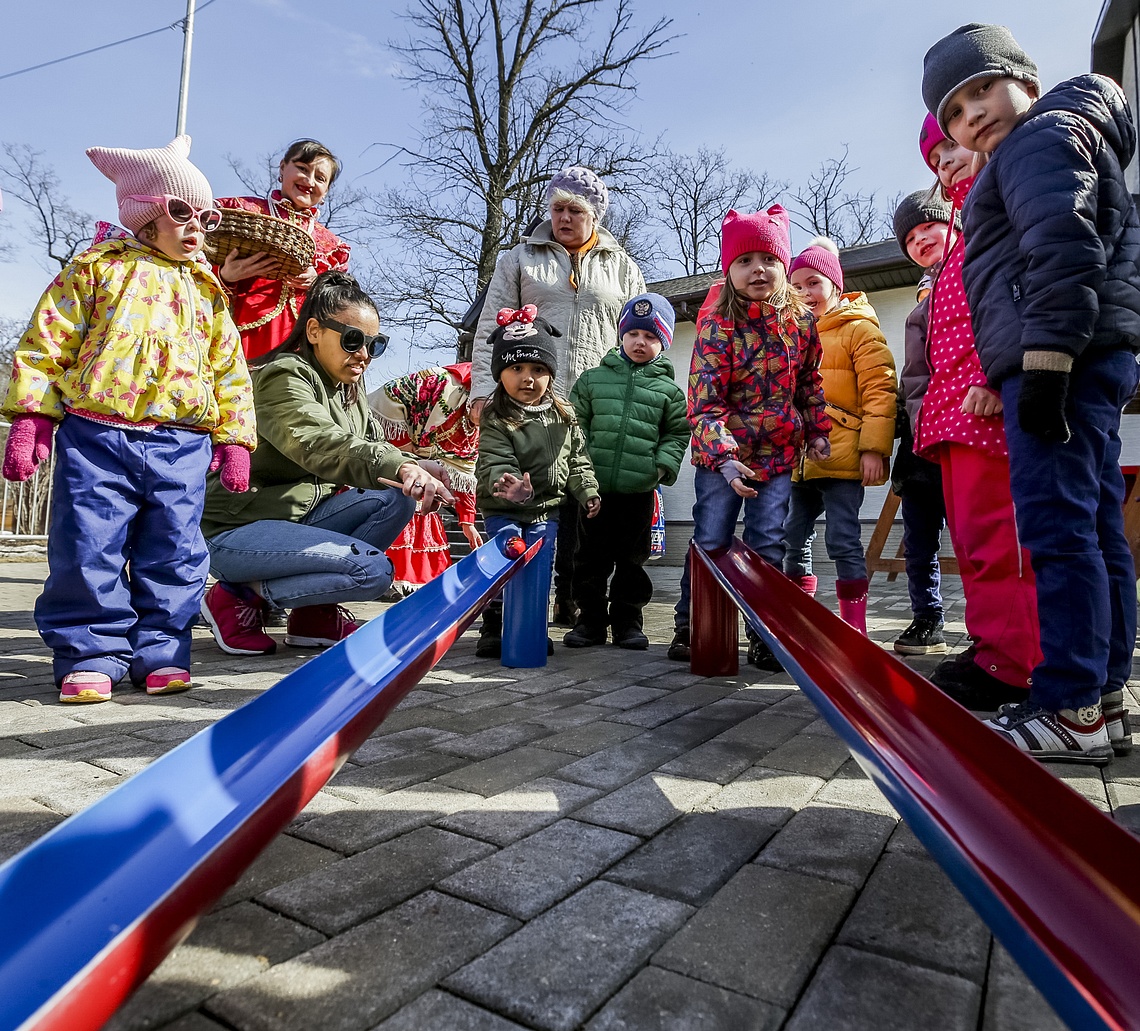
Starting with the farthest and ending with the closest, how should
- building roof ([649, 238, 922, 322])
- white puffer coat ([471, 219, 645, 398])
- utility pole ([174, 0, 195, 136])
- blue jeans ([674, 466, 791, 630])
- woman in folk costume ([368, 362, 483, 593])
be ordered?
1. utility pole ([174, 0, 195, 136])
2. building roof ([649, 238, 922, 322])
3. woman in folk costume ([368, 362, 483, 593])
4. white puffer coat ([471, 219, 645, 398])
5. blue jeans ([674, 466, 791, 630])

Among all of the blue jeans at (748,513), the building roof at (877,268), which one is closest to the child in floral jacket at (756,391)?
the blue jeans at (748,513)

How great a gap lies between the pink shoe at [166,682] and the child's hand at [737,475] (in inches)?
78.9

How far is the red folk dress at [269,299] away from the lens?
154 inches

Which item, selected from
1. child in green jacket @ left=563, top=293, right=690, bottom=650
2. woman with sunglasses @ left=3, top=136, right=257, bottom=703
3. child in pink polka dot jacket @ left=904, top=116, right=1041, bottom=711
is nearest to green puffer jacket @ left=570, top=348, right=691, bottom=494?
child in green jacket @ left=563, top=293, right=690, bottom=650

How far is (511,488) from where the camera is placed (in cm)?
357

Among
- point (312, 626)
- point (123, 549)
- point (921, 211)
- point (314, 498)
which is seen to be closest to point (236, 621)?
point (312, 626)

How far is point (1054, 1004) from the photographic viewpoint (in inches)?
24.1

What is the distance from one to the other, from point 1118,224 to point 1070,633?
969 millimetres

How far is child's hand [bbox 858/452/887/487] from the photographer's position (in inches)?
146

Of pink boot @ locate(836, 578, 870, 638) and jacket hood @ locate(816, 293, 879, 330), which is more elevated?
jacket hood @ locate(816, 293, 879, 330)

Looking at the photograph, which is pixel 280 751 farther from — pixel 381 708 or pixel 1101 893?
pixel 1101 893

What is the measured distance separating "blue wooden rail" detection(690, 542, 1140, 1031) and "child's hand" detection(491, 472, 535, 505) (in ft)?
7.50

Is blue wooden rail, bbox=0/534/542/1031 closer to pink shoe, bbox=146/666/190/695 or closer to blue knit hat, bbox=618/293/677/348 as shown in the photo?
pink shoe, bbox=146/666/190/695

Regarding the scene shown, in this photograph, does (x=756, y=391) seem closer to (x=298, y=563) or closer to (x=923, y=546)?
(x=923, y=546)
